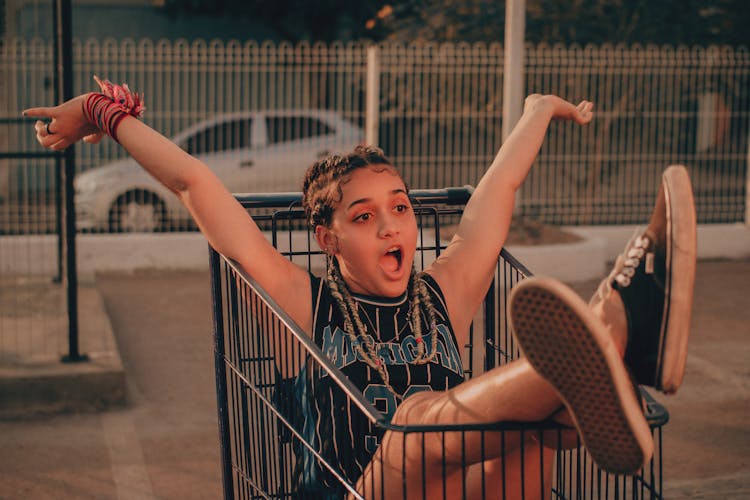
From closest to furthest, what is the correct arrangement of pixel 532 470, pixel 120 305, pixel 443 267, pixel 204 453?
1. pixel 532 470
2. pixel 443 267
3. pixel 204 453
4. pixel 120 305

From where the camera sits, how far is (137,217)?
10.7m

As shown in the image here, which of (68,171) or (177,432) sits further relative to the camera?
(68,171)

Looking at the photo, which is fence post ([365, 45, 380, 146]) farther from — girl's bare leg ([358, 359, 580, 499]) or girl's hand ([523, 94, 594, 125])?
girl's bare leg ([358, 359, 580, 499])

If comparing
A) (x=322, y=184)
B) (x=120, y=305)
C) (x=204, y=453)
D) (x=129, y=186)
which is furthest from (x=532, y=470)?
(x=129, y=186)

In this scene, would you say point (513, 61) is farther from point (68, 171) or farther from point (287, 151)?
point (68, 171)

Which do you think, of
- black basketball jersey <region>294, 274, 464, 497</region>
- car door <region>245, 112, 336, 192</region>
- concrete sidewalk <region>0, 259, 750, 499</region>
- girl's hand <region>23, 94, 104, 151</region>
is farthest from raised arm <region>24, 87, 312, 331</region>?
car door <region>245, 112, 336, 192</region>

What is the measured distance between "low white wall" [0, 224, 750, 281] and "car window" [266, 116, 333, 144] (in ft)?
3.65

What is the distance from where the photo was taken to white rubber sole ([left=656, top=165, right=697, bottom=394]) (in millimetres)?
2131

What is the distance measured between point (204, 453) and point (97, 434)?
2.04 ft

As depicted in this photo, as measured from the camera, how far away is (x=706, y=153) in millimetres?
11156

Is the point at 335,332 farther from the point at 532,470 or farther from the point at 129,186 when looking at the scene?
the point at 129,186

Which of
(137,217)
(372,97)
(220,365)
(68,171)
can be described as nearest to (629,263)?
(220,365)

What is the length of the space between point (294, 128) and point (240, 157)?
0.61m

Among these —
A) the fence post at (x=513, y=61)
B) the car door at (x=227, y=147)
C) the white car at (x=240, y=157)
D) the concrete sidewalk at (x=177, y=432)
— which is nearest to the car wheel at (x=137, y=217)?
the white car at (x=240, y=157)
